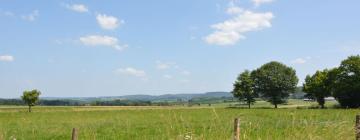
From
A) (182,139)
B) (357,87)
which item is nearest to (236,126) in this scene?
(182,139)

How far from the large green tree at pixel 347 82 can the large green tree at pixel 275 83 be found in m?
19.1

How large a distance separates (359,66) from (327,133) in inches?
2735

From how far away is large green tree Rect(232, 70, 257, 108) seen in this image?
9506 centimetres

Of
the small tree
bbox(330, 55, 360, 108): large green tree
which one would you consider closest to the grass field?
bbox(330, 55, 360, 108): large green tree

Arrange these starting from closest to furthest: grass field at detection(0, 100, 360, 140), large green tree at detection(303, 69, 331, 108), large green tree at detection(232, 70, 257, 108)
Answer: grass field at detection(0, 100, 360, 140) < large green tree at detection(303, 69, 331, 108) < large green tree at detection(232, 70, 257, 108)

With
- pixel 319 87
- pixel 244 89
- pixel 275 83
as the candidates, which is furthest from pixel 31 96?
pixel 319 87

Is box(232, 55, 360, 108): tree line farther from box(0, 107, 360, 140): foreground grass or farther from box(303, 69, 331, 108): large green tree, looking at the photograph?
box(0, 107, 360, 140): foreground grass

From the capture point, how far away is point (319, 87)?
262 feet

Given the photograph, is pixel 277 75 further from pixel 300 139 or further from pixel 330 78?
pixel 300 139

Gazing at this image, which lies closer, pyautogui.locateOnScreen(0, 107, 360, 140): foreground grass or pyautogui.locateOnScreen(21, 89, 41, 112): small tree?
pyautogui.locateOnScreen(0, 107, 360, 140): foreground grass

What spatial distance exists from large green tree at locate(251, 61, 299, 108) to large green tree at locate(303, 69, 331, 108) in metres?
12.4

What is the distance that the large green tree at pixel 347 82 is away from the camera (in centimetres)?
7025

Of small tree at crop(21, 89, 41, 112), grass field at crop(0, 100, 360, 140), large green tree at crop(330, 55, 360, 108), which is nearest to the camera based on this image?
grass field at crop(0, 100, 360, 140)

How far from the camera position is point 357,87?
6931cm
